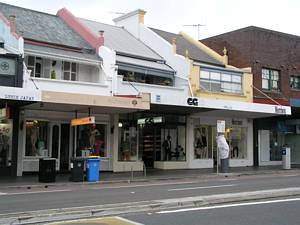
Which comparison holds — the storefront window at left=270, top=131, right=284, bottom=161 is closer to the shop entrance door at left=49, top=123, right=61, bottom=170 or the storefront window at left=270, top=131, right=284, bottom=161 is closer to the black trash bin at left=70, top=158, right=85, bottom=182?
the shop entrance door at left=49, top=123, right=61, bottom=170

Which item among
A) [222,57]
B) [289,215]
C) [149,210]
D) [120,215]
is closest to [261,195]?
[289,215]

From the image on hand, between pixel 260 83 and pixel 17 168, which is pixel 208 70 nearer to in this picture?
pixel 260 83

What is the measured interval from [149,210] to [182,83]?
20.1 metres

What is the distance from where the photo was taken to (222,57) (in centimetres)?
3553

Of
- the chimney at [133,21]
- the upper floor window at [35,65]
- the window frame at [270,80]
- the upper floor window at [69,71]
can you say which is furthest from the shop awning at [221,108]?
the chimney at [133,21]

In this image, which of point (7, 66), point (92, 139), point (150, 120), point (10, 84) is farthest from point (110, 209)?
point (150, 120)

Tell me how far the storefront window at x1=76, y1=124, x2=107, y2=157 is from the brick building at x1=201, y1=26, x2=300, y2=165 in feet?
39.3

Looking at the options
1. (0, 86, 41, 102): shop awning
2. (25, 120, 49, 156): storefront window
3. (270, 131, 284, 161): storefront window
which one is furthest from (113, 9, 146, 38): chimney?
(0, 86, 41, 102): shop awning

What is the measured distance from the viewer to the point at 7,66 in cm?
2312

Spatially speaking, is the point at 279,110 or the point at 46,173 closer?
the point at 46,173

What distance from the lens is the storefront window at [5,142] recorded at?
954 inches

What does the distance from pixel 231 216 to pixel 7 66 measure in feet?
51.3

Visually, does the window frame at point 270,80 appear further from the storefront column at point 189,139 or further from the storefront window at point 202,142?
the storefront column at point 189,139

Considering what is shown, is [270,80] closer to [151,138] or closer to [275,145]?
[275,145]
